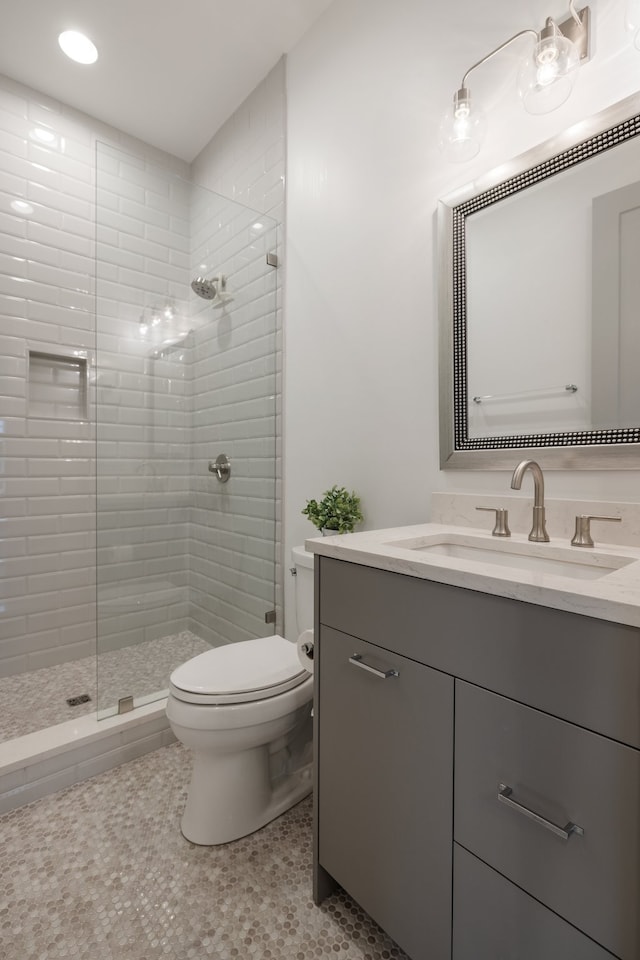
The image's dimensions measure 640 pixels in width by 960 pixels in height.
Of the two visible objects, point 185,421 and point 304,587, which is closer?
point 304,587

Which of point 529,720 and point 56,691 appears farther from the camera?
point 56,691

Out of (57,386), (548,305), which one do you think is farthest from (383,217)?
(57,386)

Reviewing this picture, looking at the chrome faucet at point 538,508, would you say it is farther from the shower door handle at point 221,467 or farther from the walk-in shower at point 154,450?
the shower door handle at point 221,467

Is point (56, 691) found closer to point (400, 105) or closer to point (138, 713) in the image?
point (138, 713)

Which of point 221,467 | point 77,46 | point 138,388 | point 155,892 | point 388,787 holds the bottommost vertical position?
point 155,892

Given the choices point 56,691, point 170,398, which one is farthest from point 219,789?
point 170,398

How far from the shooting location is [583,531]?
3.38ft

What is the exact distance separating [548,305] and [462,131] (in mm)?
557

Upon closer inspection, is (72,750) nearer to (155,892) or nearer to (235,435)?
(155,892)

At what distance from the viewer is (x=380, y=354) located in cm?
160

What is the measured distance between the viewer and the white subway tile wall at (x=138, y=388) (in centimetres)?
206

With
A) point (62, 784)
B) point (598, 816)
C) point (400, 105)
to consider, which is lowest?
point (62, 784)

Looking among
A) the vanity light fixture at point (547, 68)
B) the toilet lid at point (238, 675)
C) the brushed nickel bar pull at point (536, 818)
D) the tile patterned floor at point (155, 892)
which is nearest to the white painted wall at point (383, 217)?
the vanity light fixture at point (547, 68)

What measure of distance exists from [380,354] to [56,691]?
6.60 ft
